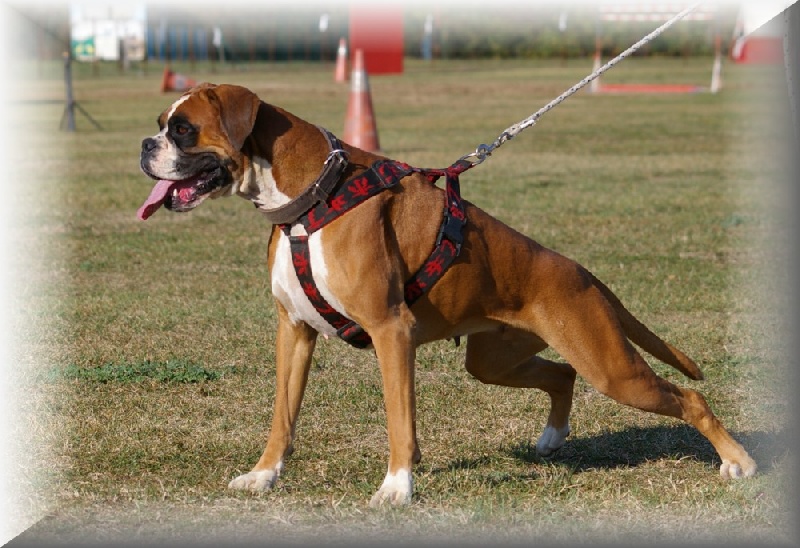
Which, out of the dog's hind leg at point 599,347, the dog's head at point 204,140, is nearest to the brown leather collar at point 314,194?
the dog's head at point 204,140

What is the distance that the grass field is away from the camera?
4820mm

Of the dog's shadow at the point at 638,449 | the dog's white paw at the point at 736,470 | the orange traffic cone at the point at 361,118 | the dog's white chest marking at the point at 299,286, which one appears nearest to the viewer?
the dog's white chest marking at the point at 299,286

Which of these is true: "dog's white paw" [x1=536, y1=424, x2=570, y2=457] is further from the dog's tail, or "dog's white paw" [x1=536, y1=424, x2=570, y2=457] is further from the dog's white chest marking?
the dog's white chest marking

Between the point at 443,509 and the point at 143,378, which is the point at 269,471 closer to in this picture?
the point at 443,509

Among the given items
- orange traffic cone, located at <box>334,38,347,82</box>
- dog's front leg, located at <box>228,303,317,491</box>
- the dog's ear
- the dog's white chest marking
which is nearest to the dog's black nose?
the dog's ear

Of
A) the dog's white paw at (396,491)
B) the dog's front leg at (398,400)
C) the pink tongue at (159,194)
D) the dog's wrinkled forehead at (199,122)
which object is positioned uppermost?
the dog's wrinkled forehead at (199,122)

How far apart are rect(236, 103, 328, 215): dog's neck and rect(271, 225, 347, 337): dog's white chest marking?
16 cm

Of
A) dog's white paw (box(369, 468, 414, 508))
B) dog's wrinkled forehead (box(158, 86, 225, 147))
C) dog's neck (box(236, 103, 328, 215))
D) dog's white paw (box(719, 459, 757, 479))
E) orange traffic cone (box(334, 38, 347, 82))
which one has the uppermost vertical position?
dog's wrinkled forehead (box(158, 86, 225, 147))

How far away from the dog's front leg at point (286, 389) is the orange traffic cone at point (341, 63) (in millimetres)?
37617

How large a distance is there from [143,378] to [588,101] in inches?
1106

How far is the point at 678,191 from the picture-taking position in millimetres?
15148

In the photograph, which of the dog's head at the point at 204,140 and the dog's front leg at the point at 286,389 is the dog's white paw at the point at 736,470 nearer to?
the dog's front leg at the point at 286,389

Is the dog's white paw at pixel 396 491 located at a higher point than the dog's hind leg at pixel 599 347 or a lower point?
lower

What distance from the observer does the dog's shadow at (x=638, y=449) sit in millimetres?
5750
